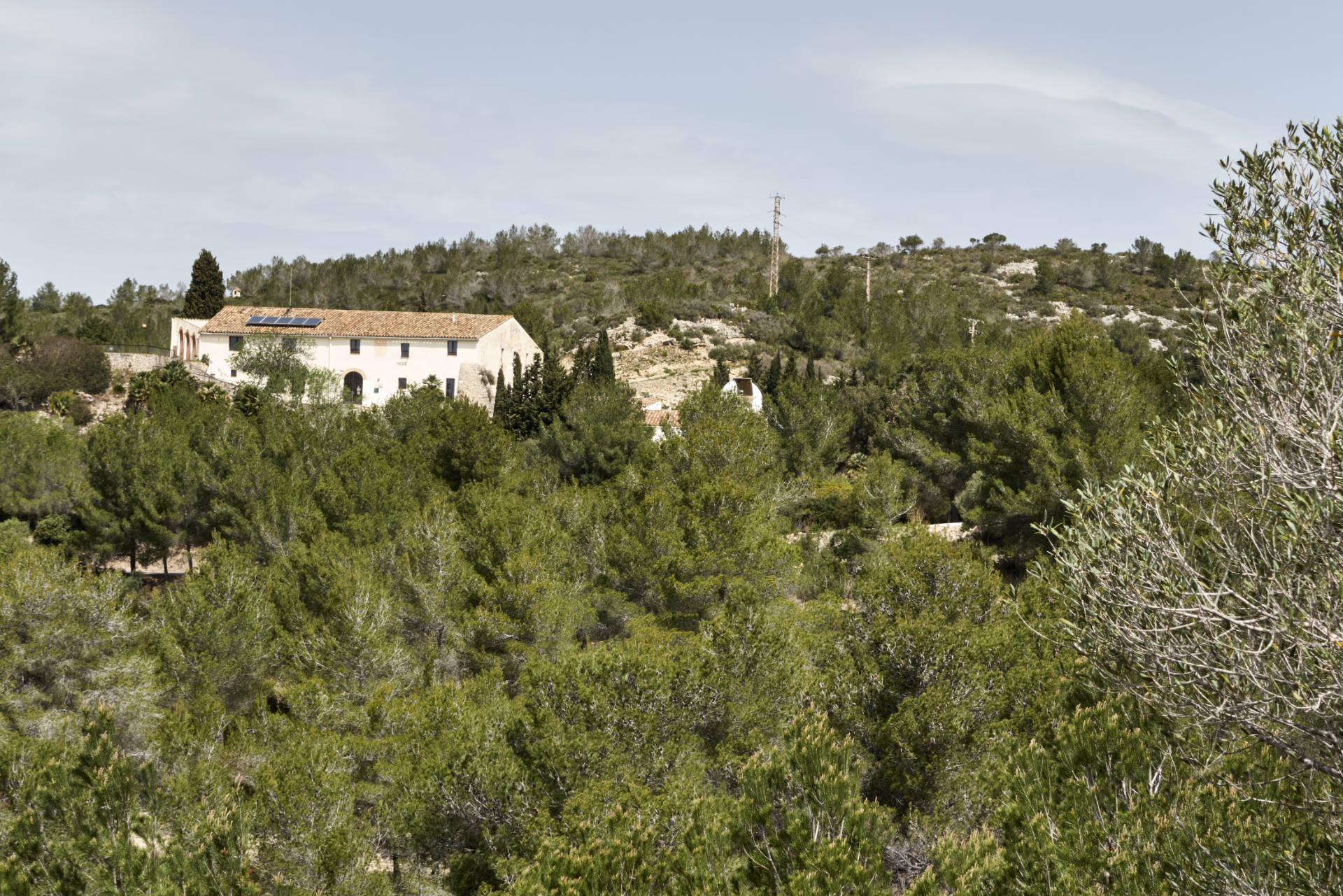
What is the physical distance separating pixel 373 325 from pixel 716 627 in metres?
44.6

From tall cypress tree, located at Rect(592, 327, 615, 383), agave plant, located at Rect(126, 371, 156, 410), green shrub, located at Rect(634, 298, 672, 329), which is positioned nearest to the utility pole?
green shrub, located at Rect(634, 298, 672, 329)

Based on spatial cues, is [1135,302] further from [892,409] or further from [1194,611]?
[1194,611]

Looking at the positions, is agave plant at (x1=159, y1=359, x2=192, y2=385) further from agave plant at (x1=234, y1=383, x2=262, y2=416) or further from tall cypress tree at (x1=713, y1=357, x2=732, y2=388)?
tall cypress tree at (x1=713, y1=357, x2=732, y2=388)

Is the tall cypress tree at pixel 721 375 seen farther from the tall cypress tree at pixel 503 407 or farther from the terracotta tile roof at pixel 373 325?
the terracotta tile roof at pixel 373 325

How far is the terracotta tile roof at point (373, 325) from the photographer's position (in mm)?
56031

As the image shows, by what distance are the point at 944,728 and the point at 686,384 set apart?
43.9m

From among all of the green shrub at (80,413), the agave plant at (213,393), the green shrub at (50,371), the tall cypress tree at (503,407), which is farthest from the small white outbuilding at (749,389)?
the green shrub at (50,371)

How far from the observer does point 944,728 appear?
15.8 meters

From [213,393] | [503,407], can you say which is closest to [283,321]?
[213,393]

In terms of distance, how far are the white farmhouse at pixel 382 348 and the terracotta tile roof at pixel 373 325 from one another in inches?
1.9

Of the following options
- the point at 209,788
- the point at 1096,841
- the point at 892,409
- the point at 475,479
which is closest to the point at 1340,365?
the point at 1096,841

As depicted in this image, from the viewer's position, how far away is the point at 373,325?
57.1 m

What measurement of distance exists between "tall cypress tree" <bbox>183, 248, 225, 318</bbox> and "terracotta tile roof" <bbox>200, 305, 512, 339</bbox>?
632 centimetres

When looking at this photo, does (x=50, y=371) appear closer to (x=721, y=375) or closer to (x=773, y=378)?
(x=721, y=375)
